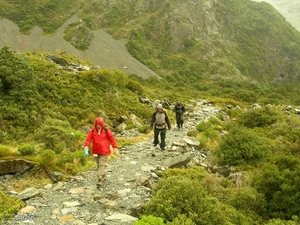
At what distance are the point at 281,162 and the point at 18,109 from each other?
1595 cm

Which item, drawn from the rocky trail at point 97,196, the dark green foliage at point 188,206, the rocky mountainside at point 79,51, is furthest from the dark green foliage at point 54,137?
the rocky mountainside at point 79,51

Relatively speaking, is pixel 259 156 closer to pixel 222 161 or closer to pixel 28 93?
pixel 222 161

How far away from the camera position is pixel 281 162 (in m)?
9.23

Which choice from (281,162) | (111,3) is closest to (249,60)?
(111,3)

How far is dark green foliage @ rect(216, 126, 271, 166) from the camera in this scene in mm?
12219

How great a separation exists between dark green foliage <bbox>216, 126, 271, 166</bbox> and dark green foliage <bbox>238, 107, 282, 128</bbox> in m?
8.52

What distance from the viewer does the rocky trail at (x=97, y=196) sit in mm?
6621

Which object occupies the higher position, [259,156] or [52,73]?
[52,73]

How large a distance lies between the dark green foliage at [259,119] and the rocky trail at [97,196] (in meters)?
12.1

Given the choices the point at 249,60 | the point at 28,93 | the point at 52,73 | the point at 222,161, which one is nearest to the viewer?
the point at 222,161

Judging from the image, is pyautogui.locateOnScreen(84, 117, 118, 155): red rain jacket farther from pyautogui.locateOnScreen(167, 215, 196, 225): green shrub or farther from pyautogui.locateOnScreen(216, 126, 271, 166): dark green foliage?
pyautogui.locateOnScreen(216, 126, 271, 166): dark green foliage

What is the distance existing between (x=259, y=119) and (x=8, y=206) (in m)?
19.1

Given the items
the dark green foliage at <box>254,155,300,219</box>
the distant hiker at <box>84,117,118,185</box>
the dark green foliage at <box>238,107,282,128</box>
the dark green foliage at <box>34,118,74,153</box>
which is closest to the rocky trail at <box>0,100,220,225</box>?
the distant hiker at <box>84,117,118,185</box>

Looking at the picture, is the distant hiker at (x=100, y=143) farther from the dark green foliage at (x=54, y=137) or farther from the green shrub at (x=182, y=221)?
the green shrub at (x=182, y=221)
